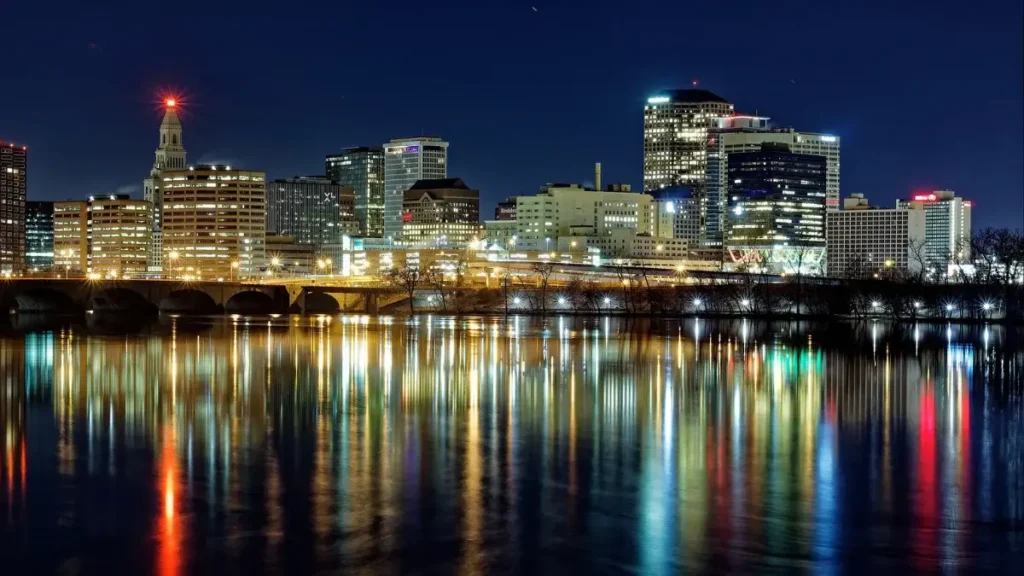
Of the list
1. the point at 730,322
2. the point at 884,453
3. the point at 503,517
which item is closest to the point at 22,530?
the point at 503,517

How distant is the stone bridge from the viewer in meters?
138

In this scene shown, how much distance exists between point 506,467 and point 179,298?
129m

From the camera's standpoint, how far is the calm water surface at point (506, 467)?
22438 millimetres

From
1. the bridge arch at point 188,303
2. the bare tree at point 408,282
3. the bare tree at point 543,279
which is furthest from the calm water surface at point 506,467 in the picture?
the bare tree at point 408,282

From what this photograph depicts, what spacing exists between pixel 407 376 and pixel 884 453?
2453 centimetres

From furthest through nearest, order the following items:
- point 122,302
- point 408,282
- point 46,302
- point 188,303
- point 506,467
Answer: point 408,282 → point 188,303 → point 122,302 → point 46,302 → point 506,467

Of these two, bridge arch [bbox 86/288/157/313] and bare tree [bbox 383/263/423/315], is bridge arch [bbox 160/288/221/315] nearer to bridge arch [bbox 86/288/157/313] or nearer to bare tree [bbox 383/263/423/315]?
bridge arch [bbox 86/288/157/313]

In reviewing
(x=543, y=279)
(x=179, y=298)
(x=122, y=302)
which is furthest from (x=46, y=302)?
(x=543, y=279)

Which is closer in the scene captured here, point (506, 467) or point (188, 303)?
point (506, 467)

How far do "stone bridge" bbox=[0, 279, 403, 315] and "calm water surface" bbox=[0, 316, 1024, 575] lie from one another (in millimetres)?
81720

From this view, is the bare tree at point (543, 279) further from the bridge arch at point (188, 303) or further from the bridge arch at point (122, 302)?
the bridge arch at point (122, 302)

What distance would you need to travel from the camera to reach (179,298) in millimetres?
152625

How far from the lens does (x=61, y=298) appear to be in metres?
146

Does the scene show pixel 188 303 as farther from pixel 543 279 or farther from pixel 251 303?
pixel 543 279
